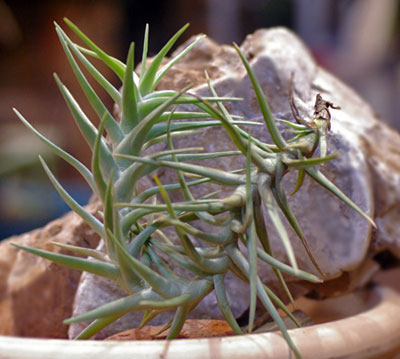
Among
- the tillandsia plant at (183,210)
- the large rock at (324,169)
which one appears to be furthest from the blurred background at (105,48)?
the tillandsia plant at (183,210)

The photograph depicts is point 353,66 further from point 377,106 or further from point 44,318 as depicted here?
point 44,318

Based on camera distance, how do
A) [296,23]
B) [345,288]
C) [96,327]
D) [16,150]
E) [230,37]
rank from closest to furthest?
[96,327] < [345,288] < [230,37] < [296,23] < [16,150]

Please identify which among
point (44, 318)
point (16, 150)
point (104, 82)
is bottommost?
point (16, 150)

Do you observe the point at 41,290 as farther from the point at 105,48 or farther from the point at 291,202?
the point at 105,48

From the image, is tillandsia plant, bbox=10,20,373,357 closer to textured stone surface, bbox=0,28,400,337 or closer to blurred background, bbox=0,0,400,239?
textured stone surface, bbox=0,28,400,337

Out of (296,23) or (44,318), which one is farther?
(296,23)

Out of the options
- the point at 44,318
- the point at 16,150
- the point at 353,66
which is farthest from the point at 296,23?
the point at 44,318

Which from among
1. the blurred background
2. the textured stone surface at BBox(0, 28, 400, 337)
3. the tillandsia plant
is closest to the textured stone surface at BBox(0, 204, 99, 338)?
the textured stone surface at BBox(0, 28, 400, 337)

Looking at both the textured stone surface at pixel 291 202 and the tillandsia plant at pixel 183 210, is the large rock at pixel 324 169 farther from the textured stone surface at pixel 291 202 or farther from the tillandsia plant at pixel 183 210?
the tillandsia plant at pixel 183 210
